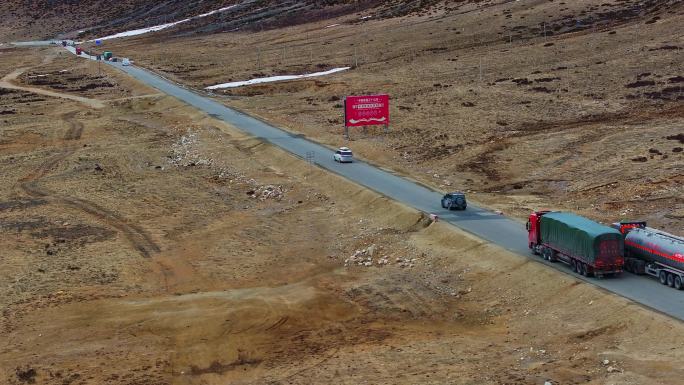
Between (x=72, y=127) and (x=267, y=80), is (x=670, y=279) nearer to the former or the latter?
(x=72, y=127)

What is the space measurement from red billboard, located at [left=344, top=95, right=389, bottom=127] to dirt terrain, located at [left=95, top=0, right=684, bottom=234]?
1652mm

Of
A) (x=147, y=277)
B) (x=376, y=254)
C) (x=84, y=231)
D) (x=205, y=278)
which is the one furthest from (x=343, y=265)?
(x=84, y=231)

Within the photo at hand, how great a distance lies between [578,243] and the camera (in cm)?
3603

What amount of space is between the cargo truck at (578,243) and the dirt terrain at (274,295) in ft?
3.41

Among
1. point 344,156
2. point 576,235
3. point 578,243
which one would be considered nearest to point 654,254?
point 578,243

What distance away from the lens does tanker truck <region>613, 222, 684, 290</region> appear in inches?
1329

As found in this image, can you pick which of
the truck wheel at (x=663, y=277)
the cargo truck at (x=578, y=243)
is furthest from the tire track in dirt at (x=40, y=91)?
the truck wheel at (x=663, y=277)

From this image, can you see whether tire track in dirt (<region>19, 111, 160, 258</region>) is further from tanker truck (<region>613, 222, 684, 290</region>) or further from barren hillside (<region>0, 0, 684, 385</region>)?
tanker truck (<region>613, 222, 684, 290</region>)

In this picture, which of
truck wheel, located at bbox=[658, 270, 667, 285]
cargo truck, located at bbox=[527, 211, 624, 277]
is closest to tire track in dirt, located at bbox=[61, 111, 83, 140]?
cargo truck, located at bbox=[527, 211, 624, 277]

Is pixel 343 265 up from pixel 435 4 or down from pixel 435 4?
down

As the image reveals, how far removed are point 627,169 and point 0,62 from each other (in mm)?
138961

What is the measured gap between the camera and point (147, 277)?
43.3m

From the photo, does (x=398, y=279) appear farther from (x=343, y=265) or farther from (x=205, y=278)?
(x=205, y=278)

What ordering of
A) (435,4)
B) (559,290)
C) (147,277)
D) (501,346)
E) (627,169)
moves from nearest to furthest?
(501,346) < (559,290) < (147,277) < (627,169) < (435,4)
